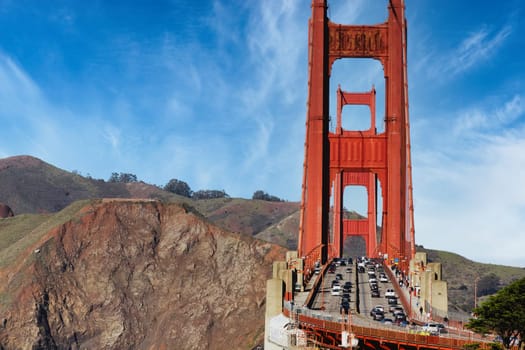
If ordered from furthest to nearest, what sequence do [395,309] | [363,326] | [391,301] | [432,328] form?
[391,301]
[395,309]
[432,328]
[363,326]

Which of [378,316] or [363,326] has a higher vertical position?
[378,316]

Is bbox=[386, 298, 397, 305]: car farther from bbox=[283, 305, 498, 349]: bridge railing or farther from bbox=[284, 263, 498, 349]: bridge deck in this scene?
bbox=[283, 305, 498, 349]: bridge railing

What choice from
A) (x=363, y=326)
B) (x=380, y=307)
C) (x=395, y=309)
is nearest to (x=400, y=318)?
(x=395, y=309)

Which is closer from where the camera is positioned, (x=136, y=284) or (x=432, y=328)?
(x=432, y=328)

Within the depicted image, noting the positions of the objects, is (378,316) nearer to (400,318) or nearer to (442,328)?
(400,318)

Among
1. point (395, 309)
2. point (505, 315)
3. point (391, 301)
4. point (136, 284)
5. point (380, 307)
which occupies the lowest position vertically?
point (505, 315)

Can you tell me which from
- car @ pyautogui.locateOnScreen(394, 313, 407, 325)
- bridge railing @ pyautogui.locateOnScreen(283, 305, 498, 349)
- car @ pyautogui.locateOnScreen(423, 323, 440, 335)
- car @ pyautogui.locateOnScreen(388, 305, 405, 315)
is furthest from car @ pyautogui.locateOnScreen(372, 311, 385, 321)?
car @ pyautogui.locateOnScreen(423, 323, 440, 335)
